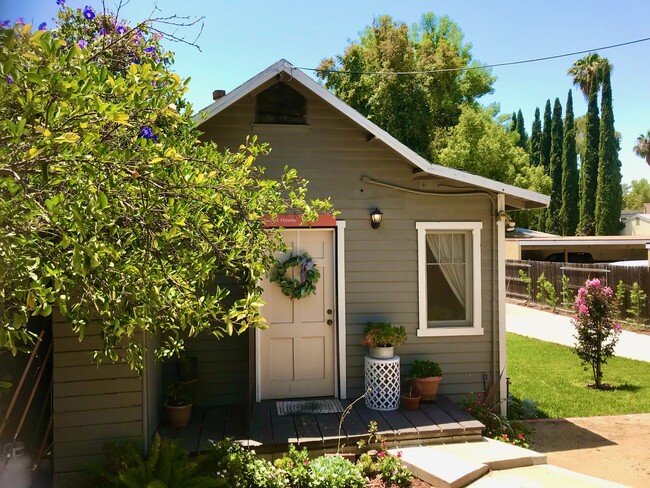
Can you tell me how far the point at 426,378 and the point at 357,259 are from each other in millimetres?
1692

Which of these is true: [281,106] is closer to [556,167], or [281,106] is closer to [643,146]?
[556,167]

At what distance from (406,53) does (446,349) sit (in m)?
22.4

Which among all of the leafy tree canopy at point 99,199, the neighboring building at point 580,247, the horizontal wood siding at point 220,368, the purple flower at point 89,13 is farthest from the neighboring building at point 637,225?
the leafy tree canopy at point 99,199

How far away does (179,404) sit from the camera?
5598mm

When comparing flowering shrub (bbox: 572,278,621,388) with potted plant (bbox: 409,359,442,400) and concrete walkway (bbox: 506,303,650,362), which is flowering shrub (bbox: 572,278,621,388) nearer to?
concrete walkway (bbox: 506,303,650,362)

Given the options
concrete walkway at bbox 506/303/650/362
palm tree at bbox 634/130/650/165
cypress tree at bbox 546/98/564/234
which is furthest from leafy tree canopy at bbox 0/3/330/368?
palm tree at bbox 634/130/650/165

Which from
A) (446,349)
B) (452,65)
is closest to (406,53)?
(452,65)

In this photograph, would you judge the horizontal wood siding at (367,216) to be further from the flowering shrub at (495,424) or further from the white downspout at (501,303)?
the flowering shrub at (495,424)

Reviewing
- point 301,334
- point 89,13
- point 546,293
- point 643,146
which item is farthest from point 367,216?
point 643,146

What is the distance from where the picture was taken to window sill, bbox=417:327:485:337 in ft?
21.8

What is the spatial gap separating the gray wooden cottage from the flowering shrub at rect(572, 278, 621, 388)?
276 cm

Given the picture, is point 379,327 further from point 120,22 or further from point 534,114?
point 534,114

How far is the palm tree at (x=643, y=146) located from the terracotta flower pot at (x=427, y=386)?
50.9 m

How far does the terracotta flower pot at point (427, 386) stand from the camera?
6.29 meters
